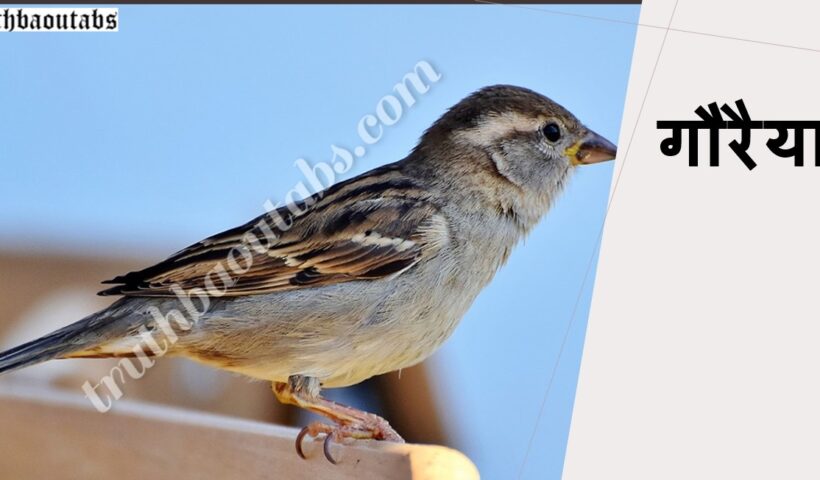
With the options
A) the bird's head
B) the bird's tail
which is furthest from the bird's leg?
the bird's head

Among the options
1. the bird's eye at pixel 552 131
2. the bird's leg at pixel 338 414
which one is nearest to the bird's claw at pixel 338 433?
the bird's leg at pixel 338 414

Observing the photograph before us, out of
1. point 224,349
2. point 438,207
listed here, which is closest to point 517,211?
point 438,207

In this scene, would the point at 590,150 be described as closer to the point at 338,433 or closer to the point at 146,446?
the point at 338,433

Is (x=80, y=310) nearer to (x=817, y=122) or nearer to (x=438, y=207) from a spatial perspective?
(x=438, y=207)

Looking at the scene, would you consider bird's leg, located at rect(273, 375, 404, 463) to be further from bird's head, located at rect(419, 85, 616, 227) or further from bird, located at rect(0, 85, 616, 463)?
bird's head, located at rect(419, 85, 616, 227)

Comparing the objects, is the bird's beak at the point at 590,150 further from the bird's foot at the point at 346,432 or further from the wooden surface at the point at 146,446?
the wooden surface at the point at 146,446

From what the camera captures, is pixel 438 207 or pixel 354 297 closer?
pixel 354 297

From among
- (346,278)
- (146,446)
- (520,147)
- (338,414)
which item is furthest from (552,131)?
(146,446)
